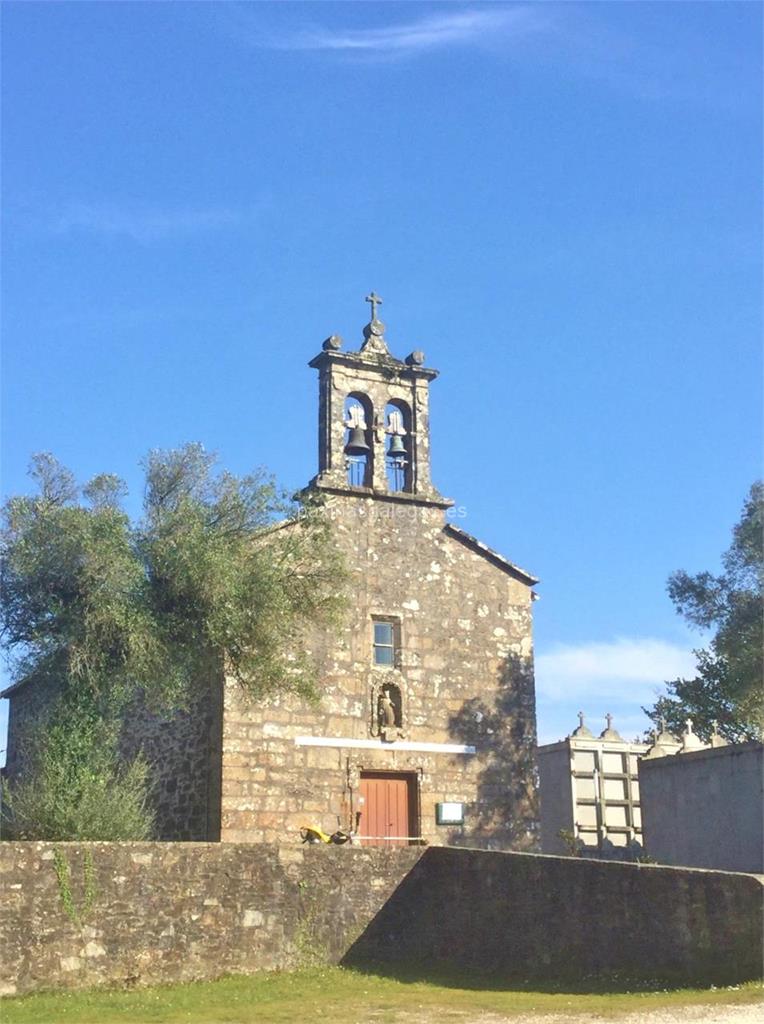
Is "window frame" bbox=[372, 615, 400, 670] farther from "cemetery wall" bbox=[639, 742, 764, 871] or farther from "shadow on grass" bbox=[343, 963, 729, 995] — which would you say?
"shadow on grass" bbox=[343, 963, 729, 995]

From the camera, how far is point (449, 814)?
1048 inches

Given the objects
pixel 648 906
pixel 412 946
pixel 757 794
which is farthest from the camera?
pixel 757 794

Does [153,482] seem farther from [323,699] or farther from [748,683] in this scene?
[748,683]

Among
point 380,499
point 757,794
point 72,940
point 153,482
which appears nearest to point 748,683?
point 757,794

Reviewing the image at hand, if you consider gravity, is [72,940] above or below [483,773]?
below

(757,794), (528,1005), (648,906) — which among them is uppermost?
(757,794)

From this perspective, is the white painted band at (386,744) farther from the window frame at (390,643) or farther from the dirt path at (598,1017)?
the dirt path at (598,1017)

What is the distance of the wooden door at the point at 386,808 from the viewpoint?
25938mm

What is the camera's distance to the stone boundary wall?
16.8 metres

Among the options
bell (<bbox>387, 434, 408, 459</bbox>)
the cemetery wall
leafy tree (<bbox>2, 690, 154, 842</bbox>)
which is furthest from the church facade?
leafy tree (<bbox>2, 690, 154, 842</bbox>)

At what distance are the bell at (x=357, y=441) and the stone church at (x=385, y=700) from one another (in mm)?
92

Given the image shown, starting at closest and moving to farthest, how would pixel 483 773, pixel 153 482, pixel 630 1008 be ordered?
pixel 630 1008
pixel 153 482
pixel 483 773

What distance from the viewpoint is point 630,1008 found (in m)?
14.7

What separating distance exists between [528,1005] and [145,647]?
8.67 metres
